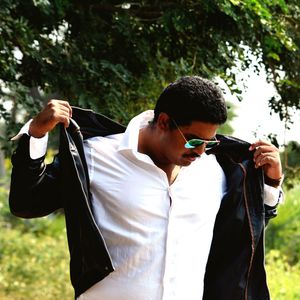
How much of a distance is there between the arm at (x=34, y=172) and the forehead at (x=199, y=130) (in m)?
0.46

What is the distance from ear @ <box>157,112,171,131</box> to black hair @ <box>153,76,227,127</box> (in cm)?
2

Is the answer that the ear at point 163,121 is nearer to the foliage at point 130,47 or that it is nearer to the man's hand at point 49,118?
the man's hand at point 49,118

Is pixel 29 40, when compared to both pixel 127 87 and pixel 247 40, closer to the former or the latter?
pixel 127 87

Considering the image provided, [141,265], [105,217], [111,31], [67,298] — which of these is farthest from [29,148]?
[67,298]

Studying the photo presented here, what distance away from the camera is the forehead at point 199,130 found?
10.1 feet

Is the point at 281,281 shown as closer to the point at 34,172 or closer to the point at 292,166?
the point at 292,166

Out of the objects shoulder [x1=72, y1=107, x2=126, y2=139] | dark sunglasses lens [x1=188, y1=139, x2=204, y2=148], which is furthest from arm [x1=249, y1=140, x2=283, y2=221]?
shoulder [x1=72, y1=107, x2=126, y2=139]

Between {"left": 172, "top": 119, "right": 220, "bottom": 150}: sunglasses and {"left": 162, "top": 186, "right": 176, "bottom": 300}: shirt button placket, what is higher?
{"left": 172, "top": 119, "right": 220, "bottom": 150}: sunglasses

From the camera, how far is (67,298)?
1036 cm

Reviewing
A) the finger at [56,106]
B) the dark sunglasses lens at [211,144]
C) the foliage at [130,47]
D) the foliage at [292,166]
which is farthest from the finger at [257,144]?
the foliage at [292,166]

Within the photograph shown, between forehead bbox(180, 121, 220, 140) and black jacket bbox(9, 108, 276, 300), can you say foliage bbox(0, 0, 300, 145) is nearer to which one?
black jacket bbox(9, 108, 276, 300)

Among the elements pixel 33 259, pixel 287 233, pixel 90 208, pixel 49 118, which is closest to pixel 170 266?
pixel 90 208

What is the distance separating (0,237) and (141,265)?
10.1 metres

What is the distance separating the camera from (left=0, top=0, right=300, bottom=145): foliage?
4438 mm
